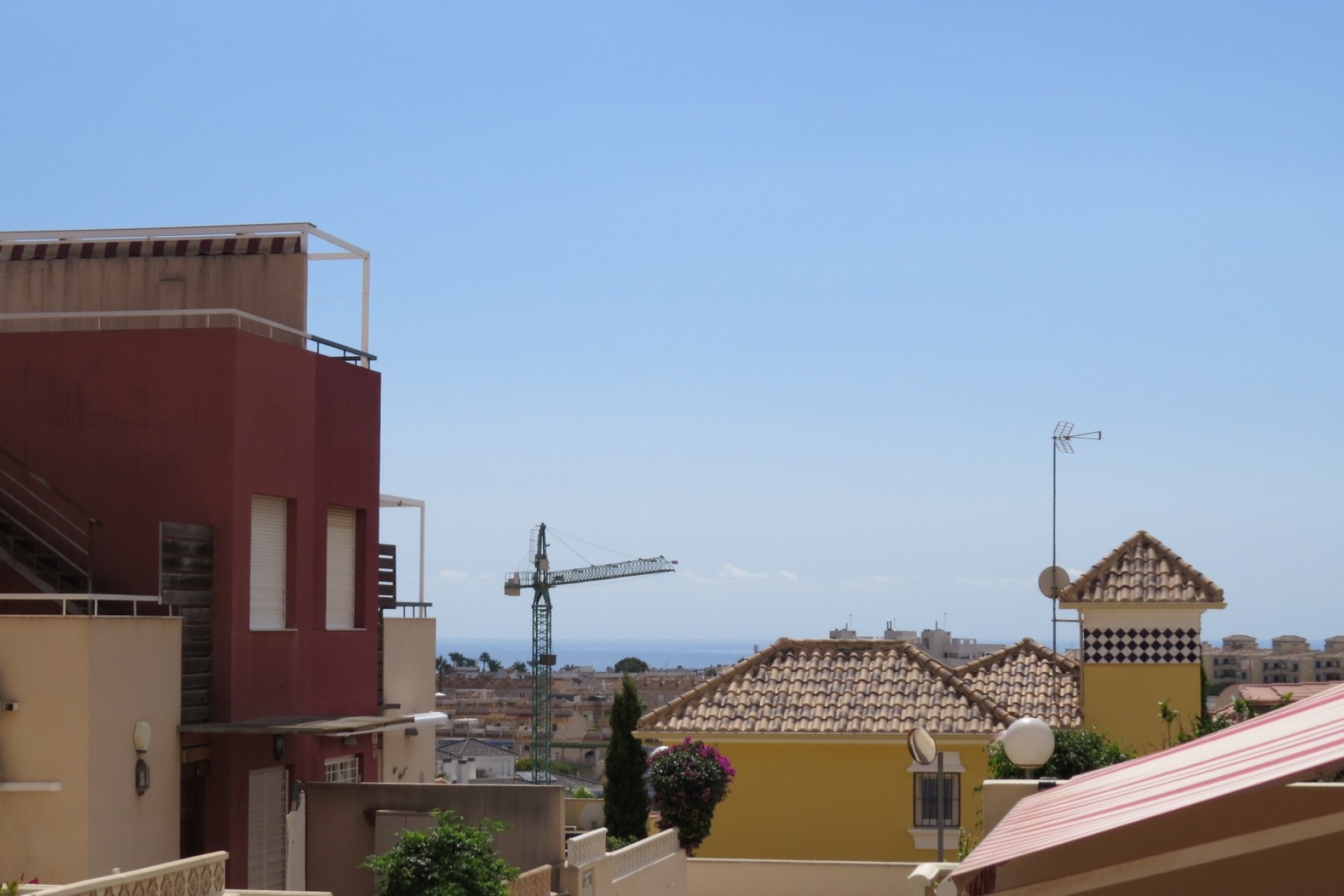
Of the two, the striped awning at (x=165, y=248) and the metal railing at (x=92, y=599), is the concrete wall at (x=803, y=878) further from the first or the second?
the striped awning at (x=165, y=248)

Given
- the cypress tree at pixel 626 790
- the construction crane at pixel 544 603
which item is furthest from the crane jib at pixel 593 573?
the cypress tree at pixel 626 790

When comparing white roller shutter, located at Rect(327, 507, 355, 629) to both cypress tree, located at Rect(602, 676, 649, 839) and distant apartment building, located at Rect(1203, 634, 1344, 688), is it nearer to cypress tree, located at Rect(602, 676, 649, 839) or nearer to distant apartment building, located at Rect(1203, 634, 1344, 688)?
cypress tree, located at Rect(602, 676, 649, 839)

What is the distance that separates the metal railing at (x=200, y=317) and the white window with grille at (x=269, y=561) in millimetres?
2177

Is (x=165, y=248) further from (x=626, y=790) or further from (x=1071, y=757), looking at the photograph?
(x=626, y=790)

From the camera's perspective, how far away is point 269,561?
1894cm

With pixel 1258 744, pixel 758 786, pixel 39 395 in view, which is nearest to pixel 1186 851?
pixel 1258 744

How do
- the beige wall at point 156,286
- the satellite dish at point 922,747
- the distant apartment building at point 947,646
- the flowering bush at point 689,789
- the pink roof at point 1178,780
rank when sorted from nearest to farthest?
the pink roof at point 1178,780 → the satellite dish at point 922,747 → the beige wall at point 156,286 → the flowering bush at point 689,789 → the distant apartment building at point 947,646

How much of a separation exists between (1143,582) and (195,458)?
15.6m

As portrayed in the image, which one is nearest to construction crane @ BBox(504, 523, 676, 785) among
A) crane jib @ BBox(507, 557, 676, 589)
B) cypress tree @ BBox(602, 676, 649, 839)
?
crane jib @ BBox(507, 557, 676, 589)

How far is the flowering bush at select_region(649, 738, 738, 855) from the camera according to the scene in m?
24.4

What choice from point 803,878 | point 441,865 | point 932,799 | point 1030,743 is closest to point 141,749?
point 441,865

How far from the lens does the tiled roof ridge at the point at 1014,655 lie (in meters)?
29.8

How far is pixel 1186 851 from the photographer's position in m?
7.54

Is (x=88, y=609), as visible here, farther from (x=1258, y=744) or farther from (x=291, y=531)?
(x=1258, y=744)
